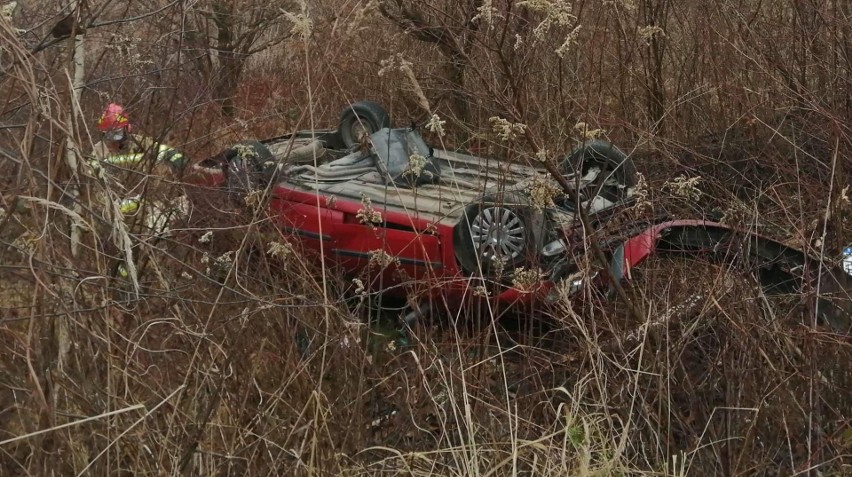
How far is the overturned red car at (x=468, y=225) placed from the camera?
3576 millimetres

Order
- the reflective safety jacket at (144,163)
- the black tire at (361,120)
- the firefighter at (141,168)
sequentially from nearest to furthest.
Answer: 1. the firefighter at (141,168)
2. the reflective safety jacket at (144,163)
3. the black tire at (361,120)

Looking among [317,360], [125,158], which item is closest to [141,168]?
[125,158]

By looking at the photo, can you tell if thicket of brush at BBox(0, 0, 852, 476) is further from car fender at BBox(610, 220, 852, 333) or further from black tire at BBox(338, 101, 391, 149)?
black tire at BBox(338, 101, 391, 149)

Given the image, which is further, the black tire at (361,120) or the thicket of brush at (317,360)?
the black tire at (361,120)

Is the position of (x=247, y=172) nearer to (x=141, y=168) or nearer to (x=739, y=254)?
(x=141, y=168)

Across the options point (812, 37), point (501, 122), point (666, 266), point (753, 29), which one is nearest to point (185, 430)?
point (501, 122)

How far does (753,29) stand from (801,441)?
5097 mm

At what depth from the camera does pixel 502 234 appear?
434 centimetres

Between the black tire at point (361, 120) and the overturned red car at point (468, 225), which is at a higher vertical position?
the overturned red car at point (468, 225)

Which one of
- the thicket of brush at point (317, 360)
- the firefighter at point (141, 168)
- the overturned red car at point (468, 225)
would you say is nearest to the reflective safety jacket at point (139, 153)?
the firefighter at point (141, 168)

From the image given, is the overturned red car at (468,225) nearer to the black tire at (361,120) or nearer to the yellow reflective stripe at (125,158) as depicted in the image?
the black tire at (361,120)

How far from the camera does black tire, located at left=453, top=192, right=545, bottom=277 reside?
3.75 m

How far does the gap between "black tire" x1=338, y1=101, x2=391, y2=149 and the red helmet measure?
110 inches

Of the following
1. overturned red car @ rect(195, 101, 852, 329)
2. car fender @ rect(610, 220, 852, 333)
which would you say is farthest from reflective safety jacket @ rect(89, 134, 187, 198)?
car fender @ rect(610, 220, 852, 333)
